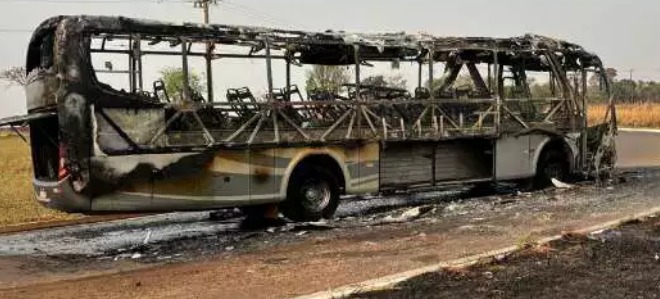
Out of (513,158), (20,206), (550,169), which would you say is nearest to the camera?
(513,158)

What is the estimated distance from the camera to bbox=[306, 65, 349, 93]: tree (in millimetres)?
12828

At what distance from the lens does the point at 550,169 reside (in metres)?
15.8

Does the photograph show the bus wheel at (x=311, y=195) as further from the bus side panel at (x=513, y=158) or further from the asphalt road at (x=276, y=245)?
the bus side panel at (x=513, y=158)

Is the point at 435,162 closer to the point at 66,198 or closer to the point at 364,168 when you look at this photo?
the point at 364,168

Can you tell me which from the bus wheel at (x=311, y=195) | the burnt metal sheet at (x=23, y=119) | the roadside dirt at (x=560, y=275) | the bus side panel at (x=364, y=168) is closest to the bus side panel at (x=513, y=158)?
the bus side panel at (x=364, y=168)

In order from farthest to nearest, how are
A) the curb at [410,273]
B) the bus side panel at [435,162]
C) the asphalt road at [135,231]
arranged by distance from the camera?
the bus side panel at [435,162] < the asphalt road at [135,231] < the curb at [410,273]

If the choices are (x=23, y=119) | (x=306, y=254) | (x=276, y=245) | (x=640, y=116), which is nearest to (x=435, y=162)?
(x=276, y=245)

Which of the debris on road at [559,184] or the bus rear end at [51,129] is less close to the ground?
the bus rear end at [51,129]

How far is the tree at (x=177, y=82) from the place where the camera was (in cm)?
1073

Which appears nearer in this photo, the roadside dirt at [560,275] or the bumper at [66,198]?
the roadside dirt at [560,275]

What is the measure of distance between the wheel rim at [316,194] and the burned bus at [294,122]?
2cm

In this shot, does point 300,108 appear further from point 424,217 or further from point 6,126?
point 6,126

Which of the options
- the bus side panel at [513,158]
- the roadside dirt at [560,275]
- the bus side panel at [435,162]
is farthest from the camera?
the bus side panel at [513,158]

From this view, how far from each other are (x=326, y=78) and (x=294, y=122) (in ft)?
5.68
